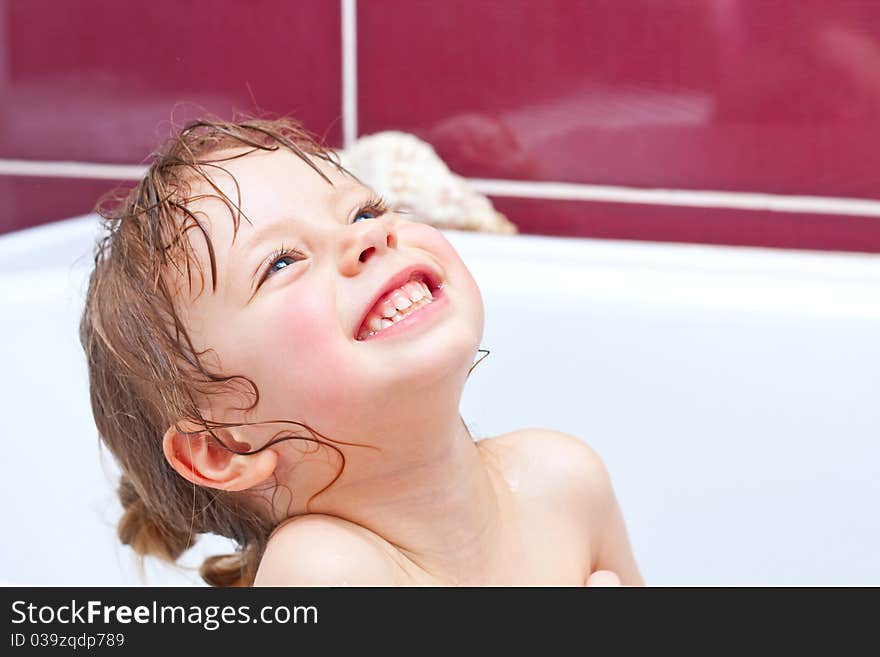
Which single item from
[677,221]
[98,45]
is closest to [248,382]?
[677,221]

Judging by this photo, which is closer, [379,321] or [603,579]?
[379,321]

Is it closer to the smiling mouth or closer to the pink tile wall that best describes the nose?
the smiling mouth

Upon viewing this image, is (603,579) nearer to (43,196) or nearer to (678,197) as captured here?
(678,197)

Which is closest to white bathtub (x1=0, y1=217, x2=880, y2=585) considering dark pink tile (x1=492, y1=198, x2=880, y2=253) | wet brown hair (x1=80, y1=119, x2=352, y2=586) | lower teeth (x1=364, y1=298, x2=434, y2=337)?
dark pink tile (x1=492, y1=198, x2=880, y2=253)

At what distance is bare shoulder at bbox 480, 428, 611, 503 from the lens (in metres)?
0.94

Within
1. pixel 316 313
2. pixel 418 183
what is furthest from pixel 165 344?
pixel 418 183

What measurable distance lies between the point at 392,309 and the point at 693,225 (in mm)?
679

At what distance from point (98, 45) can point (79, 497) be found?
1.91 ft

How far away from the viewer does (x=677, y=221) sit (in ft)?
4.37

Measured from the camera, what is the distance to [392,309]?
0.75 m

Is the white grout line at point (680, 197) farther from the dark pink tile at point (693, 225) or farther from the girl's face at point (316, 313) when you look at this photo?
the girl's face at point (316, 313)

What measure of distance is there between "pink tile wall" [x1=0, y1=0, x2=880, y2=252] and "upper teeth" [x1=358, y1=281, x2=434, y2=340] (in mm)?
641

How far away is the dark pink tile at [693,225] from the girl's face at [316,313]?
612mm

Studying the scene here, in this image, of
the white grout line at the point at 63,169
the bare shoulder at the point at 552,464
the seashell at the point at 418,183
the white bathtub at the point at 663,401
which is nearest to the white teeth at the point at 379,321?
the bare shoulder at the point at 552,464
